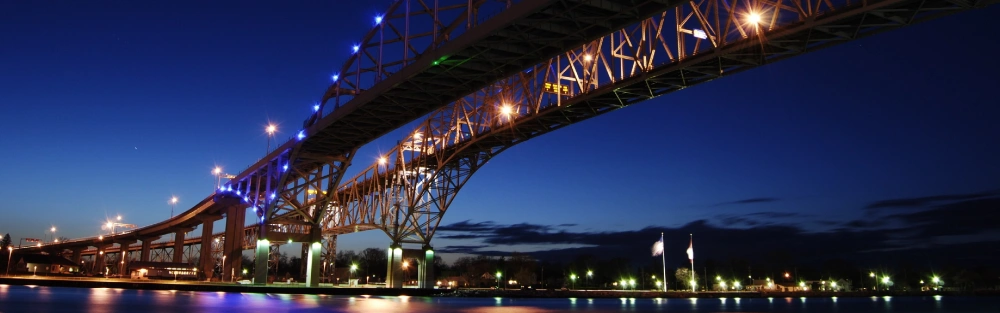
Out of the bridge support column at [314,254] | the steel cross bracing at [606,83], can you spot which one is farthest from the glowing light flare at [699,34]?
the bridge support column at [314,254]

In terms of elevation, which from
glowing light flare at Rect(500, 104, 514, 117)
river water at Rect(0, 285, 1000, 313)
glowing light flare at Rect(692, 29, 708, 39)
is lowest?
river water at Rect(0, 285, 1000, 313)

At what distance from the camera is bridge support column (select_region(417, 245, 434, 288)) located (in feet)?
229

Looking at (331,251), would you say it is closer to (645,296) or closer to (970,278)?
(645,296)

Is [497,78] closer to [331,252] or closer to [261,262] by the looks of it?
[261,262]

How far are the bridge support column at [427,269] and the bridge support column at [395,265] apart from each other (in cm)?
219

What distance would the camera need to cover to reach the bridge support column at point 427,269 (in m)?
69.8

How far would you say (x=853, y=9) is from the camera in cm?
2755

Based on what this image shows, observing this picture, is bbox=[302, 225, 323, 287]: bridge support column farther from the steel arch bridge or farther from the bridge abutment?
the bridge abutment

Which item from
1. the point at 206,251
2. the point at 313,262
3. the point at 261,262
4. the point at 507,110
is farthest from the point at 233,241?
the point at 507,110

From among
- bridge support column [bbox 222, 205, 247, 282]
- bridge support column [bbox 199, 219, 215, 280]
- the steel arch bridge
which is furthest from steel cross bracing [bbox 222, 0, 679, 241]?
bridge support column [bbox 199, 219, 215, 280]

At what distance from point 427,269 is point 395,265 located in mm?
3138

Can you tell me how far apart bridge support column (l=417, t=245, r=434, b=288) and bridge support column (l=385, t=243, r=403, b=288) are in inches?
86.1

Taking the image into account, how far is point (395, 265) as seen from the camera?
227 ft

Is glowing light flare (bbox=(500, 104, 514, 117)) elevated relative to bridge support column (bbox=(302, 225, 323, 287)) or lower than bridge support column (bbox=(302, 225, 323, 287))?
elevated
